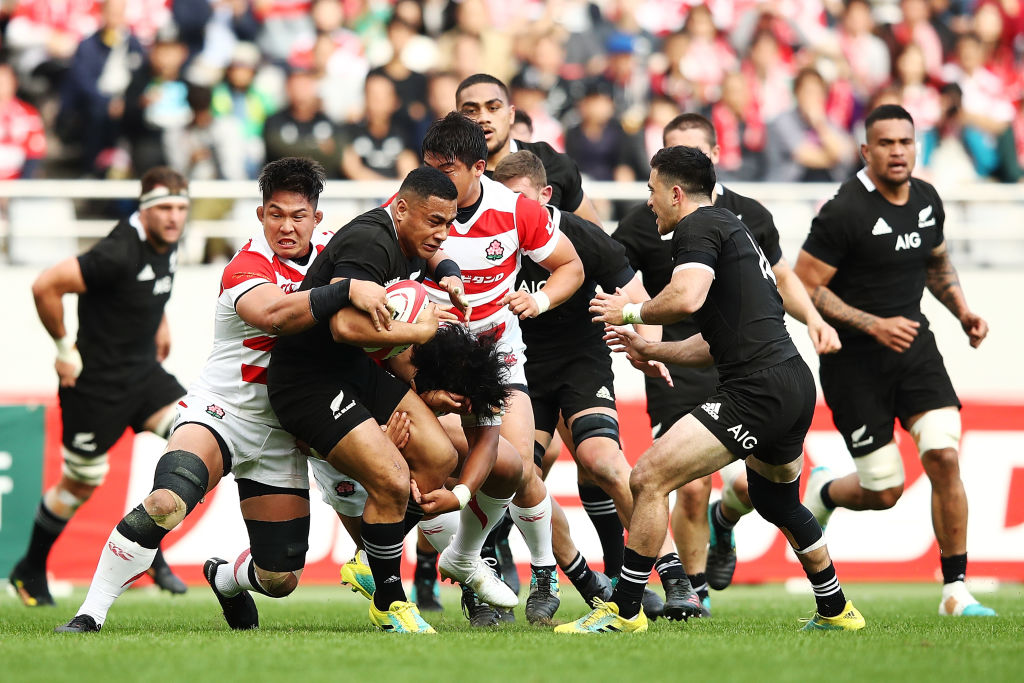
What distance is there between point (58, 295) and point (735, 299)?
16.9 feet

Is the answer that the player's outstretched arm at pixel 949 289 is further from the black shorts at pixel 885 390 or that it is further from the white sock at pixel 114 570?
the white sock at pixel 114 570

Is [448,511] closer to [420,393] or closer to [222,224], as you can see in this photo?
[420,393]

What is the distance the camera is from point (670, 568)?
8.45 meters

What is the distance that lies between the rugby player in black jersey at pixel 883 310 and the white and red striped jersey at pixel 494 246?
2424 millimetres

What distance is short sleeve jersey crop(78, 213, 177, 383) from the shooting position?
32.7ft

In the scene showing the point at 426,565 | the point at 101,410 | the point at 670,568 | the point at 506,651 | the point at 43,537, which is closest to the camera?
the point at 506,651

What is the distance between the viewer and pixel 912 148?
9.23 metres

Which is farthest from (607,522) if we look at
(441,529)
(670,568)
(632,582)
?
(632,582)

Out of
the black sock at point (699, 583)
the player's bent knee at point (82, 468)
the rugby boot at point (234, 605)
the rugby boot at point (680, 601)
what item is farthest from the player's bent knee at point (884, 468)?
the player's bent knee at point (82, 468)

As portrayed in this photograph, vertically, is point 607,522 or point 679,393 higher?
point 679,393

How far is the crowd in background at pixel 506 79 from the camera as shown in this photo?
1462 cm

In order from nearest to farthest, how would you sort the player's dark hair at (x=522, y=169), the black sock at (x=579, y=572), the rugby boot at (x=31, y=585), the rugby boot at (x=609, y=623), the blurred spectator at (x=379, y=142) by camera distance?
the rugby boot at (x=609, y=623) → the black sock at (x=579, y=572) → the player's dark hair at (x=522, y=169) → the rugby boot at (x=31, y=585) → the blurred spectator at (x=379, y=142)

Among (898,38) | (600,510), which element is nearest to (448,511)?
(600,510)

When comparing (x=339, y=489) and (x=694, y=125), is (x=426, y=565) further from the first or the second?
(x=694, y=125)
